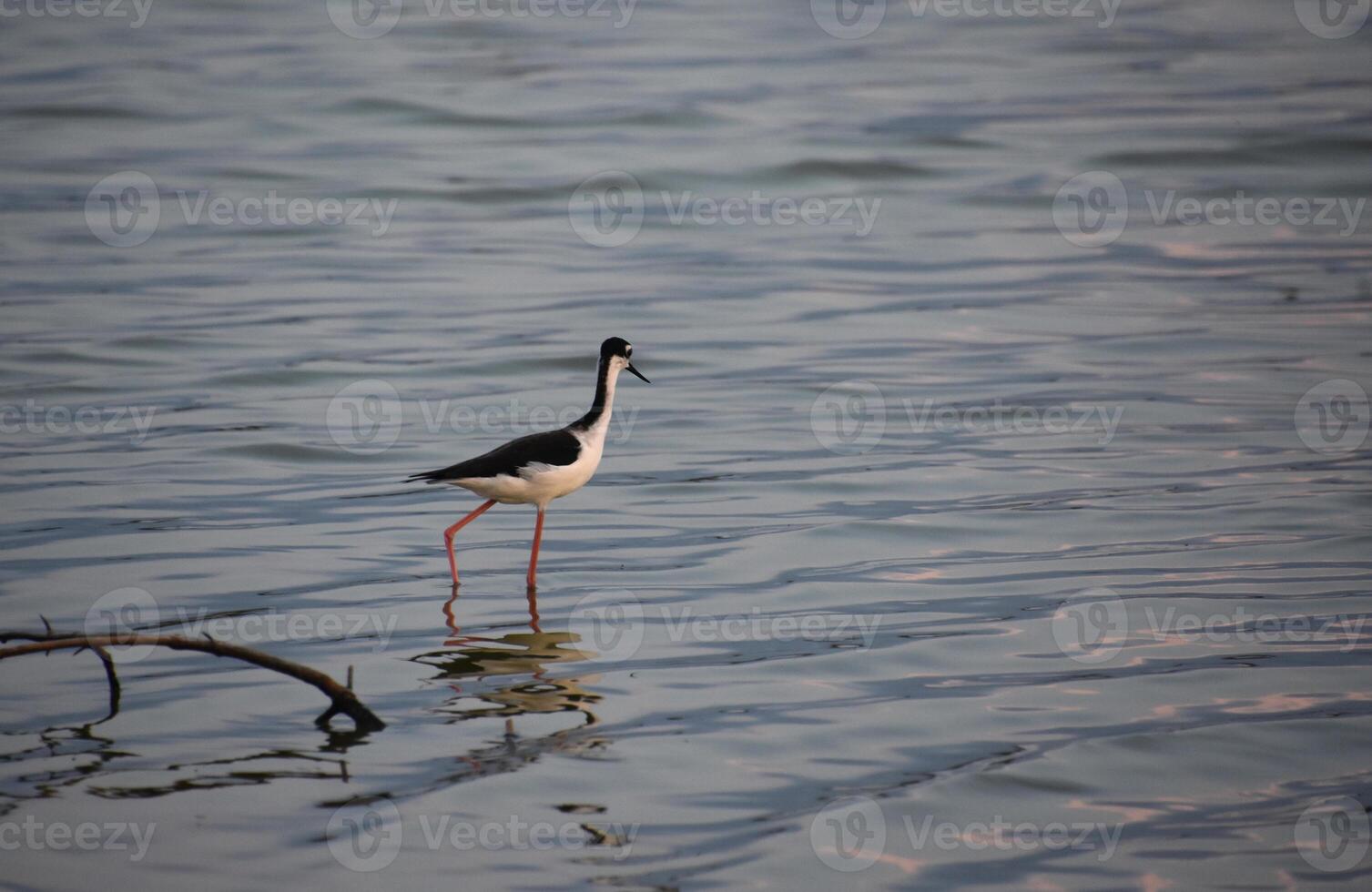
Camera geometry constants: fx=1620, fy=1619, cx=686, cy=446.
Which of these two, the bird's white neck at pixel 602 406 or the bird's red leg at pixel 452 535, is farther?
the bird's white neck at pixel 602 406

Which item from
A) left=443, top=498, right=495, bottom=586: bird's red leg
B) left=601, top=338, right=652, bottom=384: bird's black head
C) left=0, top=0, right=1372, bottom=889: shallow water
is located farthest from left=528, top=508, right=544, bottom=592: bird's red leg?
left=601, top=338, right=652, bottom=384: bird's black head

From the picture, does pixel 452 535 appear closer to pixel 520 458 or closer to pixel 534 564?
pixel 534 564

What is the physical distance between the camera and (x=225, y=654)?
6.92 m

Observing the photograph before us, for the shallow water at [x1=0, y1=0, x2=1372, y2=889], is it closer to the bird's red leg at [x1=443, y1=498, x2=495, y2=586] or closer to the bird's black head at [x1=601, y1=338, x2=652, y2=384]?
the bird's red leg at [x1=443, y1=498, x2=495, y2=586]

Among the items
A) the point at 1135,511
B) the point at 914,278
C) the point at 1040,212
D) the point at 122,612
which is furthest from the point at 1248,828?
the point at 1040,212

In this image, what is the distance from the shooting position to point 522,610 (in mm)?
9820

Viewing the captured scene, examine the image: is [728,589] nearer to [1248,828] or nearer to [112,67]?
[1248,828]

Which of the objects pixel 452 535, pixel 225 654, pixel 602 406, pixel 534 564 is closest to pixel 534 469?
pixel 534 564

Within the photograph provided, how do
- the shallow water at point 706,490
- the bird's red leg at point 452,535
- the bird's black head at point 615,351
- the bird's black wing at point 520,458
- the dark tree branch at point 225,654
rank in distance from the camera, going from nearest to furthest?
1. the dark tree branch at point 225,654
2. the shallow water at point 706,490
3. the bird's black wing at point 520,458
4. the bird's red leg at point 452,535
5. the bird's black head at point 615,351

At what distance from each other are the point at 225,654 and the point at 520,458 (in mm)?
3579

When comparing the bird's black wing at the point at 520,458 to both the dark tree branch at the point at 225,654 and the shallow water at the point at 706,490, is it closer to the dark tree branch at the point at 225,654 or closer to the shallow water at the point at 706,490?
the shallow water at the point at 706,490

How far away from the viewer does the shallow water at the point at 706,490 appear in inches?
279

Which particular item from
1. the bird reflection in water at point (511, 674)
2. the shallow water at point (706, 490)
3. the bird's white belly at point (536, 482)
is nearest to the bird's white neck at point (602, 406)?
the bird's white belly at point (536, 482)

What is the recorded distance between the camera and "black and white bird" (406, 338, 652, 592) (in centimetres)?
1024
